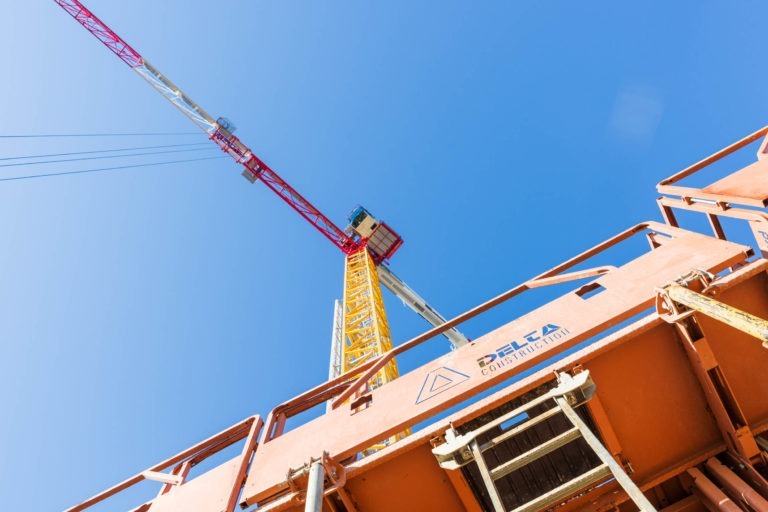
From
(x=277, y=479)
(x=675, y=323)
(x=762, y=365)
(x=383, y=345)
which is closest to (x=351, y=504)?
(x=277, y=479)

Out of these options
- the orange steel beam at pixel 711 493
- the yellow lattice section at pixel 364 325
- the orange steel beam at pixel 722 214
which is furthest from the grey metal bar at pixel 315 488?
the yellow lattice section at pixel 364 325

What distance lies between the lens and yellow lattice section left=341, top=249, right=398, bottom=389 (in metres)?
15.9

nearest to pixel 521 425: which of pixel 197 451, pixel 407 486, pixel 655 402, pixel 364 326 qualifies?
pixel 407 486

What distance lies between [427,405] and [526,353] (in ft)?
3.37

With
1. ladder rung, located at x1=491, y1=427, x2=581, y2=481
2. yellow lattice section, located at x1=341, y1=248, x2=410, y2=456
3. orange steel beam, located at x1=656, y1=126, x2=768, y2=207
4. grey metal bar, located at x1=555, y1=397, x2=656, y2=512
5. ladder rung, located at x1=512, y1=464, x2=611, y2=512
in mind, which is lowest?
yellow lattice section, located at x1=341, y1=248, x2=410, y2=456

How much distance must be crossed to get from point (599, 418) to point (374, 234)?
85.0ft

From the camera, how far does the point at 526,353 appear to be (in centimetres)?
454

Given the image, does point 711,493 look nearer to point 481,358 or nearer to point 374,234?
point 481,358

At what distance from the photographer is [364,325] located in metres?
19.2

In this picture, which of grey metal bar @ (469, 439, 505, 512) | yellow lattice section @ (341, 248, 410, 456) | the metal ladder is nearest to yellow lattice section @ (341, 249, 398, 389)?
yellow lattice section @ (341, 248, 410, 456)

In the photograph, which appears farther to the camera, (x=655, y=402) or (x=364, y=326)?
(x=364, y=326)

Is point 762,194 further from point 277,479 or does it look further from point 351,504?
point 277,479

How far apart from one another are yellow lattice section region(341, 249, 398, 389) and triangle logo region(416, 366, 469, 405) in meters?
8.05

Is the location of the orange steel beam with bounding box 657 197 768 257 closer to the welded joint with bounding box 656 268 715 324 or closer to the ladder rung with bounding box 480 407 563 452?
the welded joint with bounding box 656 268 715 324
